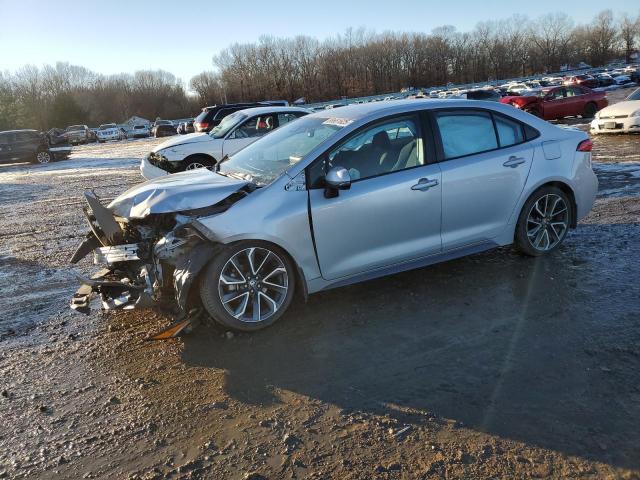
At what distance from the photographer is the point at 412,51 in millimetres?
122312

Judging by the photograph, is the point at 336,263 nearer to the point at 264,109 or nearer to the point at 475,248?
the point at 475,248

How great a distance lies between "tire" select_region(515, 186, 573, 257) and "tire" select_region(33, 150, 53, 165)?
89.3ft

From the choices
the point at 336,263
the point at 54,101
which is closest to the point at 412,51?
the point at 54,101

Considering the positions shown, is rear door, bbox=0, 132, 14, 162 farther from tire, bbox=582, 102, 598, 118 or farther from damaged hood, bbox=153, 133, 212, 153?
tire, bbox=582, 102, 598, 118

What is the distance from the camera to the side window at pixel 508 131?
5223 millimetres

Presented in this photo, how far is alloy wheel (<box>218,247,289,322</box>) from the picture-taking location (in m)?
4.09

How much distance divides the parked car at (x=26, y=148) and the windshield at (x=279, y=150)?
83.7ft

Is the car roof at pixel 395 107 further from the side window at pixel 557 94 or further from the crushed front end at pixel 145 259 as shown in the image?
the side window at pixel 557 94

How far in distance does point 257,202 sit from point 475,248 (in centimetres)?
215

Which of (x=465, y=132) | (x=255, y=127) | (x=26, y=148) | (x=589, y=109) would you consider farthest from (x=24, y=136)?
(x=465, y=132)

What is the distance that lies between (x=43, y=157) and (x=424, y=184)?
27.4 meters

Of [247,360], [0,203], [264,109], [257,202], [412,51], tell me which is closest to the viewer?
[247,360]

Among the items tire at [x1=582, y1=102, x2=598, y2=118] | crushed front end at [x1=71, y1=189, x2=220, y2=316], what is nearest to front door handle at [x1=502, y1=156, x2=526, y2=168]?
crushed front end at [x1=71, y1=189, x2=220, y2=316]

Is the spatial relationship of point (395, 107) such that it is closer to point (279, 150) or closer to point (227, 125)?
point (279, 150)
